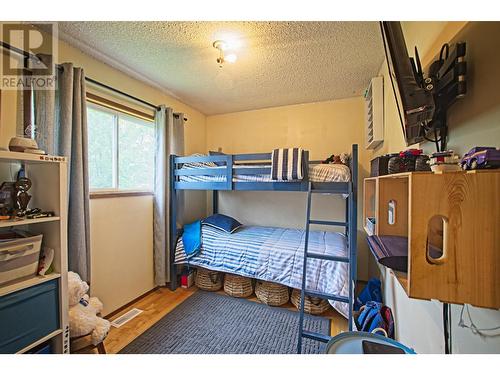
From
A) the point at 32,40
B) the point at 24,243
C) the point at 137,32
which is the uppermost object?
the point at 137,32

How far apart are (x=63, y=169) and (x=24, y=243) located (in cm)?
46

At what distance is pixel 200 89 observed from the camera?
2.58m

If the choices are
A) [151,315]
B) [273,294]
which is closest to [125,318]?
[151,315]

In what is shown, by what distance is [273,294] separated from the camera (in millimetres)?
2281

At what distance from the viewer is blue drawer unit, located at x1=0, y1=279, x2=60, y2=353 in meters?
1.03

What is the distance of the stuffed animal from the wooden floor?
1.01 feet

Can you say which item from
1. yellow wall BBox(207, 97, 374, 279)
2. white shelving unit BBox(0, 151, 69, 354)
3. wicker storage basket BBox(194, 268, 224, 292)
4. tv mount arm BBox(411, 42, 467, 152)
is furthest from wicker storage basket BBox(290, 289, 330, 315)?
white shelving unit BBox(0, 151, 69, 354)

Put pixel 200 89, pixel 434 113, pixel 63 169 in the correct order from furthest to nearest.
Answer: pixel 200 89 < pixel 63 169 < pixel 434 113

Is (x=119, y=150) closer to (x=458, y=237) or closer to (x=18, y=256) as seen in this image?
(x=18, y=256)

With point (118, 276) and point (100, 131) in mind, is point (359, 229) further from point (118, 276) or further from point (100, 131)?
point (100, 131)

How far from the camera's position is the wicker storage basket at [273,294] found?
7.46 feet

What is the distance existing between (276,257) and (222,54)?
203cm
